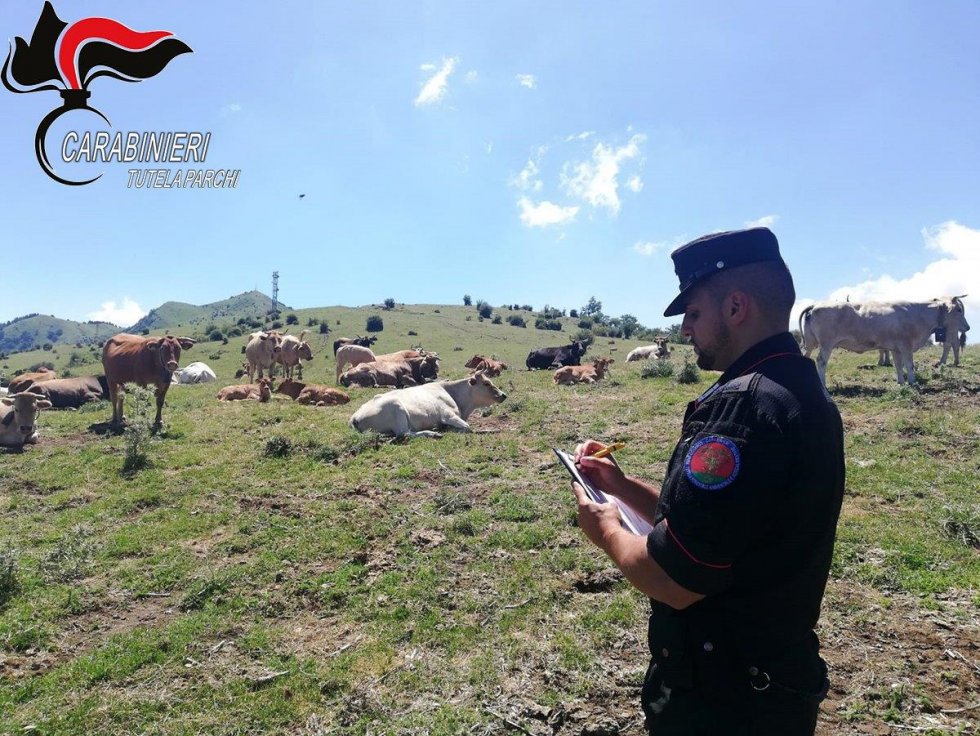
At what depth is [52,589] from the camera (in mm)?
5527

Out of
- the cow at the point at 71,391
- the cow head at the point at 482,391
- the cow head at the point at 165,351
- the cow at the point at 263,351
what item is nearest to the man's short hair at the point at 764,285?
the cow head at the point at 482,391

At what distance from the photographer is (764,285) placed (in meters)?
2.10

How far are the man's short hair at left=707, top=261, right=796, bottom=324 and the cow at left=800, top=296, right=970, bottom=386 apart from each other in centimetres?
1400

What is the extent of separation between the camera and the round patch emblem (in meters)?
1.72

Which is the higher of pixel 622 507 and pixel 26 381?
pixel 26 381

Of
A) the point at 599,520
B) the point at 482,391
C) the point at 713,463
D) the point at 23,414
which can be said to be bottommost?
the point at 23,414

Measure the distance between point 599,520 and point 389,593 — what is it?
3786 mm

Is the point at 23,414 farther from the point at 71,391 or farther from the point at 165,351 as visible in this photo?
the point at 71,391

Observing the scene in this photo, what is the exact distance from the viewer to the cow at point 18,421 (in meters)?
11.1

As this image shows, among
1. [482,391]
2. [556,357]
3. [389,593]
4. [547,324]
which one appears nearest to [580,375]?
[556,357]

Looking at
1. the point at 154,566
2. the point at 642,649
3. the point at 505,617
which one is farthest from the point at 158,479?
the point at 642,649

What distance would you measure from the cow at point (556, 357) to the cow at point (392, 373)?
23.5 feet

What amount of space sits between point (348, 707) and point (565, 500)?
13.2 ft

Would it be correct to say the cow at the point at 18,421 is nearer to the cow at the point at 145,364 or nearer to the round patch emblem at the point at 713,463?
the cow at the point at 145,364
